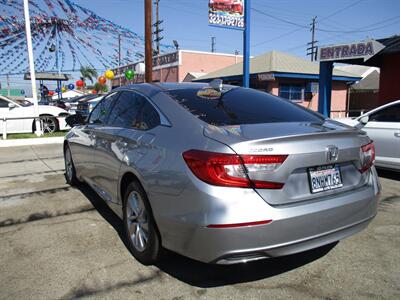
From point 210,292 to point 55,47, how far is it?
29799mm

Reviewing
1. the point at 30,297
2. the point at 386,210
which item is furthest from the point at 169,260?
the point at 386,210

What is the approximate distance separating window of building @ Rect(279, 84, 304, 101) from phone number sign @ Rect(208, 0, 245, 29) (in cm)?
1023

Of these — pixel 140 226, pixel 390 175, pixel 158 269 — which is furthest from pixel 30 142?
pixel 390 175

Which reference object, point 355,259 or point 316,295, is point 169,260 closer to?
point 316,295

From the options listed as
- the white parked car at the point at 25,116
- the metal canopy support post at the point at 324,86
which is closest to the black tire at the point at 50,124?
the white parked car at the point at 25,116

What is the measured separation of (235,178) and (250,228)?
0.34 metres

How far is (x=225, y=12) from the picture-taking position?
1391 cm

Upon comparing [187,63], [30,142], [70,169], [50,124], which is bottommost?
[30,142]

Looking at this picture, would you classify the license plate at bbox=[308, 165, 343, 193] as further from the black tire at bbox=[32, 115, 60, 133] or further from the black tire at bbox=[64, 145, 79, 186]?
the black tire at bbox=[32, 115, 60, 133]

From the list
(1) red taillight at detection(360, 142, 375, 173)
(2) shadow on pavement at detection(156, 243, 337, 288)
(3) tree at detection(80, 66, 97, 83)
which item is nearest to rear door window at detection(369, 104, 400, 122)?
(1) red taillight at detection(360, 142, 375, 173)

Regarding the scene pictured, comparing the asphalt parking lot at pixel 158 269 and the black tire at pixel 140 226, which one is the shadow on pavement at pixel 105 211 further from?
the black tire at pixel 140 226

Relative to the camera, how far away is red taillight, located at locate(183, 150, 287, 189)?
247cm

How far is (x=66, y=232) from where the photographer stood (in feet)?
13.5

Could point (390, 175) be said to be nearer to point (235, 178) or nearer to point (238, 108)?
point (238, 108)
